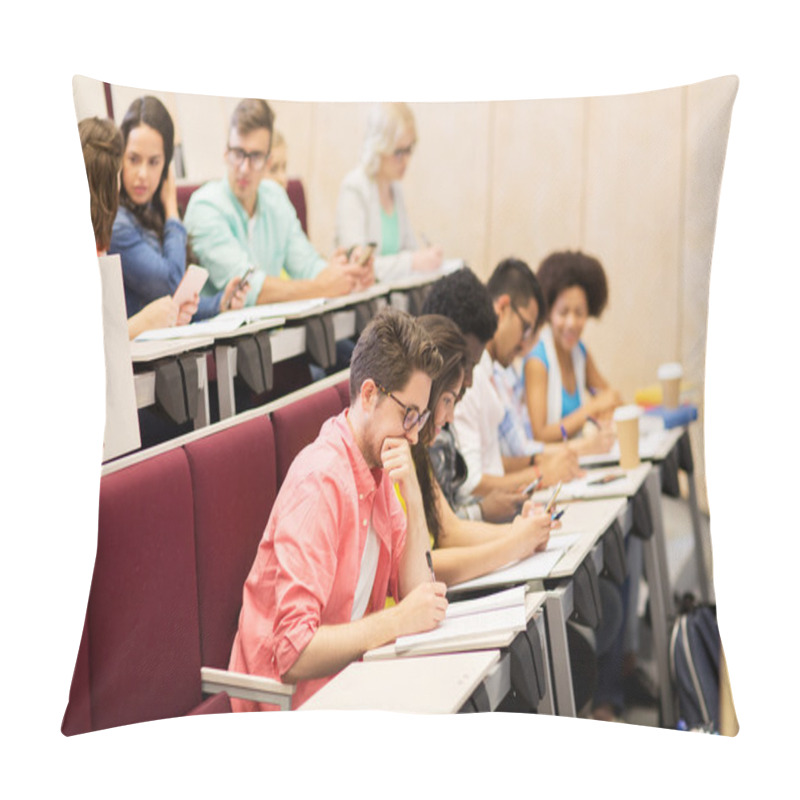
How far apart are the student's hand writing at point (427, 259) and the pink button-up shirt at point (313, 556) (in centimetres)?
32

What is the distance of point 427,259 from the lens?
2.25 meters

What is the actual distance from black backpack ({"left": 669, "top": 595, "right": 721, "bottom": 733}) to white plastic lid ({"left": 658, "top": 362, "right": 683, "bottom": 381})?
15.6 inches

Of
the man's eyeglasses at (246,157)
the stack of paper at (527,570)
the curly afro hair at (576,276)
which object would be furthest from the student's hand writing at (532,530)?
the man's eyeglasses at (246,157)

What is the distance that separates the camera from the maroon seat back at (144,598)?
2.10 metres

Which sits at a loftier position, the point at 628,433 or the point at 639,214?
the point at 639,214

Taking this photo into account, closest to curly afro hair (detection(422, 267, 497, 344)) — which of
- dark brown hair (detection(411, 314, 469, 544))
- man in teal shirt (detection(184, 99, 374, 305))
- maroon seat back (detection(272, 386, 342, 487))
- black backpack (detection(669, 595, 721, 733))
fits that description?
dark brown hair (detection(411, 314, 469, 544))

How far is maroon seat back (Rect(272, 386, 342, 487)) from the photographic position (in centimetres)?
221

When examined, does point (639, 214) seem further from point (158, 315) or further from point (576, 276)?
point (158, 315)

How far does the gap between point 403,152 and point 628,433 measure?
65 cm

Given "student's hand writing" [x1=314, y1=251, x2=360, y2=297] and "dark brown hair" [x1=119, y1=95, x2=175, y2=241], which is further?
"student's hand writing" [x1=314, y1=251, x2=360, y2=297]

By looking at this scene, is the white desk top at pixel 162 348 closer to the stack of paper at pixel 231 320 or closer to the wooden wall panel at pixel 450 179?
the stack of paper at pixel 231 320

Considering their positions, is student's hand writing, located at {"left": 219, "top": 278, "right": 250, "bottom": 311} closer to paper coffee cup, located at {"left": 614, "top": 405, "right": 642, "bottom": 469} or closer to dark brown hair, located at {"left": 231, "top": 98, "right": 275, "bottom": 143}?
dark brown hair, located at {"left": 231, "top": 98, "right": 275, "bottom": 143}

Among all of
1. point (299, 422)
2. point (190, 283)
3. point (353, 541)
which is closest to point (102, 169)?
point (190, 283)

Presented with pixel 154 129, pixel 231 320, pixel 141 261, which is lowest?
pixel 231 320
